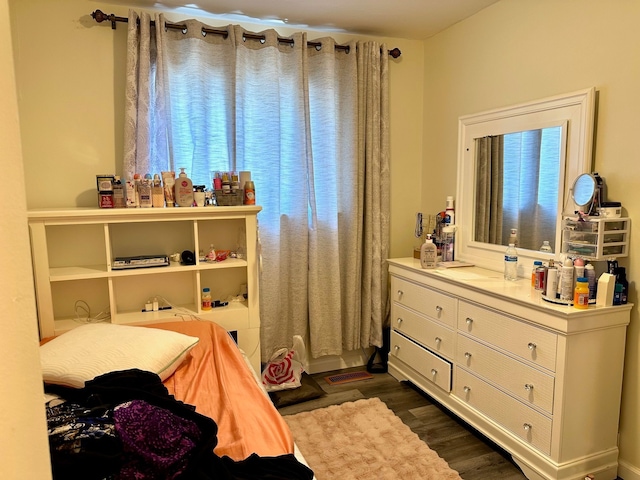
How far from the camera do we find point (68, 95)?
2547 mm

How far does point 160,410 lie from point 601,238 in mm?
1893

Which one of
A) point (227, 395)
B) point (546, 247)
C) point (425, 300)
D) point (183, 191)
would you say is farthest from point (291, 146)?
point (227, 395)

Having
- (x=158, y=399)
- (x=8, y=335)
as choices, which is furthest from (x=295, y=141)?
(x=8, y=335)

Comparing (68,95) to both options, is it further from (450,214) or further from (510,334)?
(510,334)

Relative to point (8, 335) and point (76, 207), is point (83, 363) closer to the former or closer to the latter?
point (76, 207)

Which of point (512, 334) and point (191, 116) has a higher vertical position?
point (191, 116)

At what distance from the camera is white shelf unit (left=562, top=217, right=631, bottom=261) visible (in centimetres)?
194

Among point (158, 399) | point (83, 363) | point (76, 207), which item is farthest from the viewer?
point (76, 207)

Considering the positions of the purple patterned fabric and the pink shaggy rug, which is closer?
the purple patterned fabric

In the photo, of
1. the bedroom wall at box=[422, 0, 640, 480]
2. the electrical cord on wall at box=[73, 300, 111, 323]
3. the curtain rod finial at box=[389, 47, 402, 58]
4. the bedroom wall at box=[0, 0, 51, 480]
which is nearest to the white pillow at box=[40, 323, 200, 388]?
the electrical cord on wall at box=[73, 300, 111, 323]

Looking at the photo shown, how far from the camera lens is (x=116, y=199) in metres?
2.40

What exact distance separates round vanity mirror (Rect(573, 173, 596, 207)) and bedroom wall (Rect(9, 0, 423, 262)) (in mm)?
2468

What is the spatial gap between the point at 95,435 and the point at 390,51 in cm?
297

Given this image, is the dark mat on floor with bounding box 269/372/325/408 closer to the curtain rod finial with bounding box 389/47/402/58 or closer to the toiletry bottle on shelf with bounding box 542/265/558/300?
the toiletry bottle on shelf with bounding box 542/265/558/300
